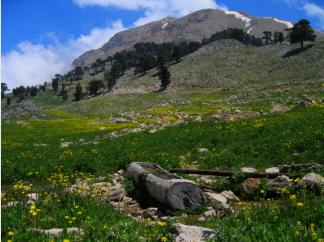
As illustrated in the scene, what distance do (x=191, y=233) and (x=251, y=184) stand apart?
344 centimetres

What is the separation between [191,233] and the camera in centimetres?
404

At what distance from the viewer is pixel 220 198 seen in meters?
6.19

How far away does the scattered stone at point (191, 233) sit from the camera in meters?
3.87

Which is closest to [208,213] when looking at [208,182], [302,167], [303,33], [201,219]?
[201,219]

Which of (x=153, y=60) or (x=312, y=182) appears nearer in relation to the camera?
(x=312, y=182)

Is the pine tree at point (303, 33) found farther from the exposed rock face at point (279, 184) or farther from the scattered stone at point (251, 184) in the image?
the exposed rock face at point (279, 184)

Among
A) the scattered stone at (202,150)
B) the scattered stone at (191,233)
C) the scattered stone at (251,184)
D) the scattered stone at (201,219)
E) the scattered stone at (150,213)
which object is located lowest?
the scattered stone at (150,213)

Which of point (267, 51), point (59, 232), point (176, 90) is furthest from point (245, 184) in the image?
point (267, 51)

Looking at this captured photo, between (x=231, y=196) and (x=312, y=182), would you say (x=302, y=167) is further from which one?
(x=231, y=196)

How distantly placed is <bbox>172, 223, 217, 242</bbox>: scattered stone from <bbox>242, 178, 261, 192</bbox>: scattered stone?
10.2ft

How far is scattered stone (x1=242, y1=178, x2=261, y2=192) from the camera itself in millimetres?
6590

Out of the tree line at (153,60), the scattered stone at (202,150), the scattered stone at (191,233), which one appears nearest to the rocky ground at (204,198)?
the scattered stone at (191,233)

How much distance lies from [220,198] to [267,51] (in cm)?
10309

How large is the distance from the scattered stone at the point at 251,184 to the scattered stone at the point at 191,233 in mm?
3099
